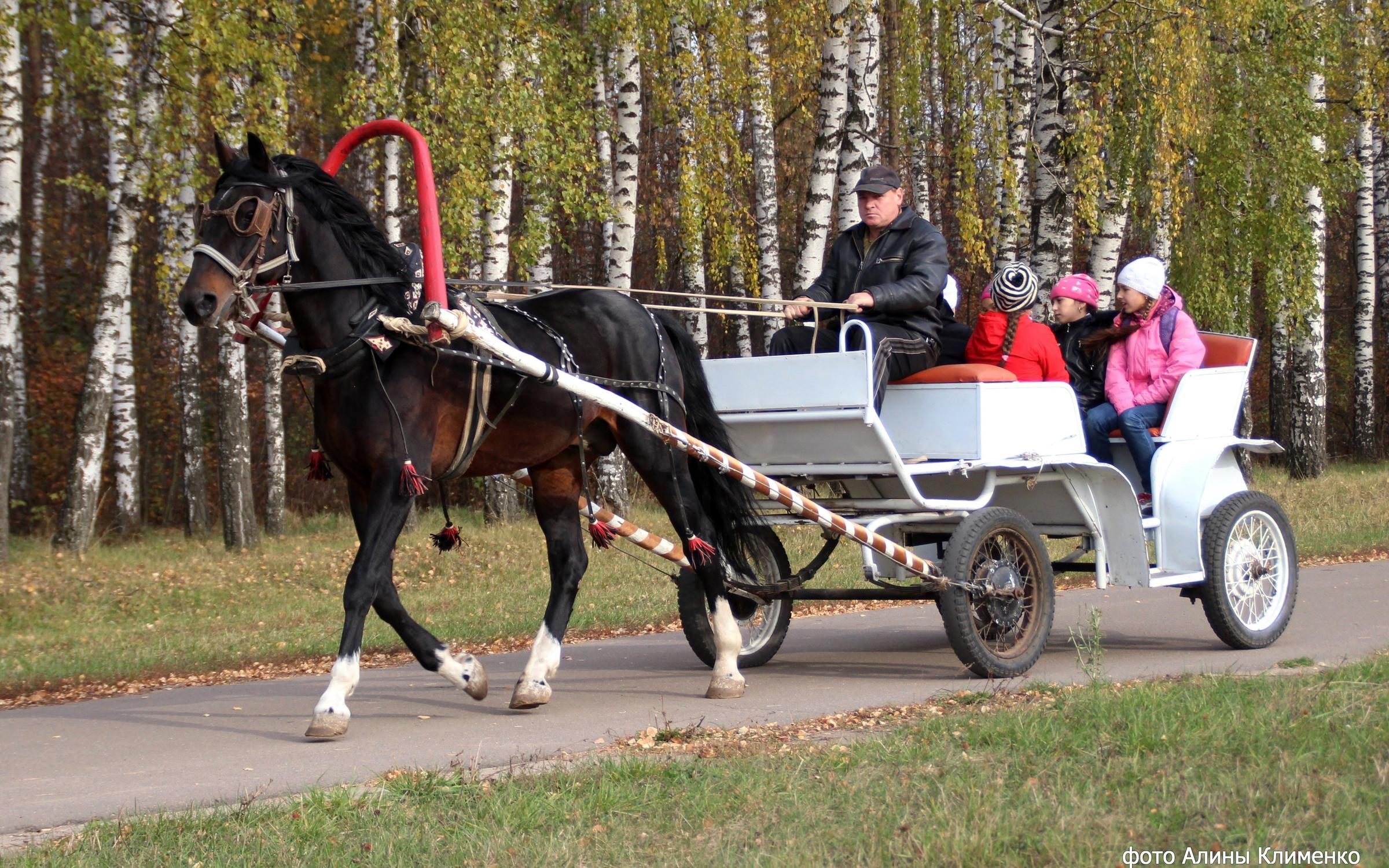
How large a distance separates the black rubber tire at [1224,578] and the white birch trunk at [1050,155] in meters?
5.72

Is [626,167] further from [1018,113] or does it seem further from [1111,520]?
[1111,520]

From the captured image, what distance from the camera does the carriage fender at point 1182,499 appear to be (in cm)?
Answer: 752

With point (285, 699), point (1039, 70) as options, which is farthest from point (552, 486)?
point (1039, 70)

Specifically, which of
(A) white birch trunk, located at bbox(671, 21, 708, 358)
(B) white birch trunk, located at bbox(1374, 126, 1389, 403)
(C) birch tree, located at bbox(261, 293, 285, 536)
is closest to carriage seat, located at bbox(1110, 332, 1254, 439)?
(A) white birch trunk, located at bbox(671, 21, 708, 358)

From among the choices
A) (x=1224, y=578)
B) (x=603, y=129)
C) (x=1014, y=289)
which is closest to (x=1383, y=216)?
(x=603, y=129)

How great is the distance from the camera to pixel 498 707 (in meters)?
6.66

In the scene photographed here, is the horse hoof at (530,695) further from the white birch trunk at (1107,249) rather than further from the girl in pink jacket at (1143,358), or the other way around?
the white birch trunk at (1107,249)

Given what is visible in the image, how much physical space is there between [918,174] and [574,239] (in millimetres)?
6554

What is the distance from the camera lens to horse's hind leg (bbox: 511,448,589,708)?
6609mm

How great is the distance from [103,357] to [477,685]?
9200mm

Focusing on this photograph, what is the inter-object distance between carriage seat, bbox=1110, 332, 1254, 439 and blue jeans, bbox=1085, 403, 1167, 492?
0.10m

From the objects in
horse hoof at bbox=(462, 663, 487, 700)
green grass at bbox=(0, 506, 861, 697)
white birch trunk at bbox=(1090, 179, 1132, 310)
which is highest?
white birch trunk at bbox=(1090, 179, 1132, 310)

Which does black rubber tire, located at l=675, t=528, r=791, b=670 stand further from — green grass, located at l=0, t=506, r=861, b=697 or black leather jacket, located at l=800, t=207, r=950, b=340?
black leather jacket, located at l=800, t=207, r=950, b=340

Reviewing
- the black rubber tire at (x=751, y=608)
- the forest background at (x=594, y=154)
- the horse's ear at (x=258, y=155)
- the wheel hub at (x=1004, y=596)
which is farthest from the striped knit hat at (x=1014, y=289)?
the horse's ear at (x=258, y=155)
